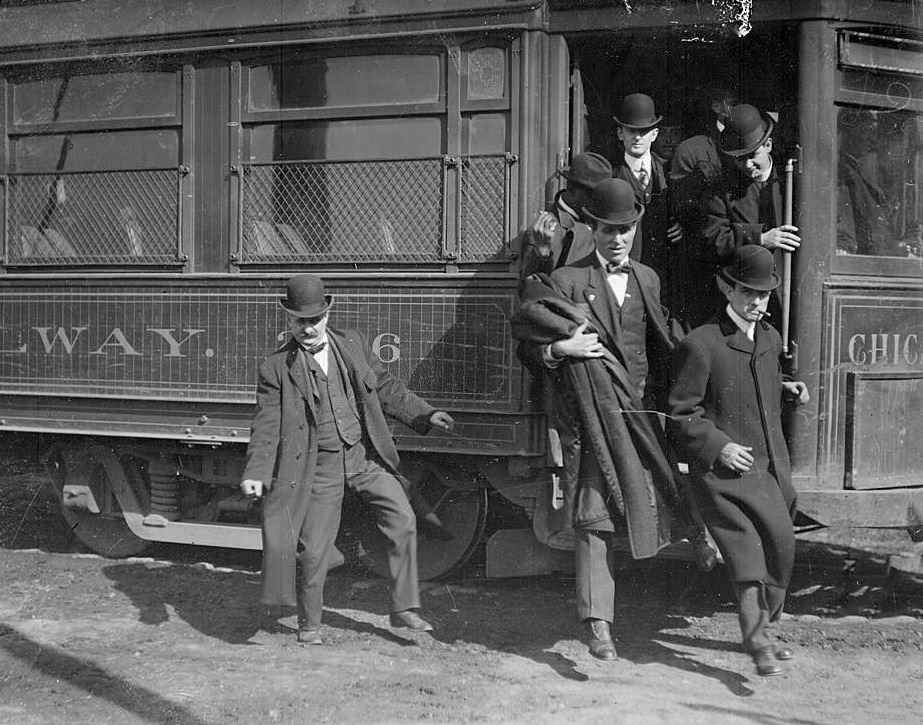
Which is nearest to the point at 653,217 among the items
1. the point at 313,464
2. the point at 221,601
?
the point at 313,464

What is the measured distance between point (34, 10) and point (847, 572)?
5.99 metres

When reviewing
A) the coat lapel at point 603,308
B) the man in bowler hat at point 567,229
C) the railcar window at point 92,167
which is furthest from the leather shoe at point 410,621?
the railcar window at point 92,167

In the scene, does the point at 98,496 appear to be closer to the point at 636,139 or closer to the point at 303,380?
the point at 303,380

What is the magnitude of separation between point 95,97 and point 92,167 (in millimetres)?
422

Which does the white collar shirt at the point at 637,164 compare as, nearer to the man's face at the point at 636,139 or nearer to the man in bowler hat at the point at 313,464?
the man's face at the point at 636,139

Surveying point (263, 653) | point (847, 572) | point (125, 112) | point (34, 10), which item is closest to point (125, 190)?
point (125, 112)

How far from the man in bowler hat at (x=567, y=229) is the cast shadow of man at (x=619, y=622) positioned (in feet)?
5.92

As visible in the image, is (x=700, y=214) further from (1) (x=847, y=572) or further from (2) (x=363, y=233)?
(1) (x=847, y=572)

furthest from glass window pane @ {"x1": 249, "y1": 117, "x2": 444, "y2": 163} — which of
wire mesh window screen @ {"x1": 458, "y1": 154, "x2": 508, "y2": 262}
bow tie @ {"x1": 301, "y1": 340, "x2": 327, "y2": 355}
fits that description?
bow tie @ {"x1": 301, "y1": 340, "x2": 327, "y2": 355}

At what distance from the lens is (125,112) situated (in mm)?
6207

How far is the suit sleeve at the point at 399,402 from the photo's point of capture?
5168 millimetres

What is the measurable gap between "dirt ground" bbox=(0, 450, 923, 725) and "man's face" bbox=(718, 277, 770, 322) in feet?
5.16

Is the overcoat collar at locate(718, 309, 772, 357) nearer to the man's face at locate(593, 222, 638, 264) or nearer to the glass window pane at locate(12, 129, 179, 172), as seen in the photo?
the man's face at locate(593, 222, 638, 264)

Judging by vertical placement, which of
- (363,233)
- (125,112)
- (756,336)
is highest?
(125,112)
